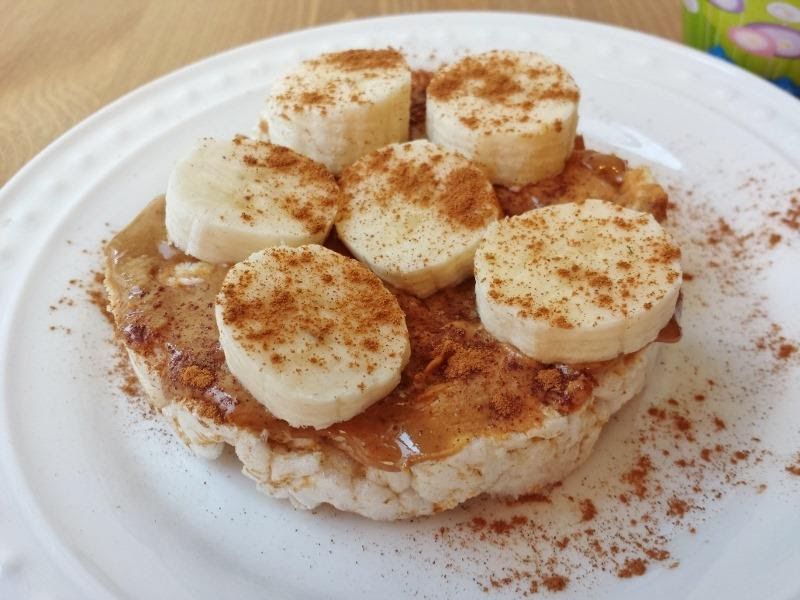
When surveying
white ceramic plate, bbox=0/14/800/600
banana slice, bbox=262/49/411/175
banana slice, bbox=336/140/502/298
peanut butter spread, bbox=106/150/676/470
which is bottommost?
white ceramic plate, bbox=0/14/800/600

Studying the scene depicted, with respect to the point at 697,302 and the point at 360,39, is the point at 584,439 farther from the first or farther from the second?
the point at 360,39

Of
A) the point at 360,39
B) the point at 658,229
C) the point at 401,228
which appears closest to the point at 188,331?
the point at 401,228

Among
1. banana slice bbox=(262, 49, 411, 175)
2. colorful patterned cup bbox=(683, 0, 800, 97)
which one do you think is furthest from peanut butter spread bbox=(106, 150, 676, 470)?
colorful patterned cup bbox=(683, 0, 800, 97)

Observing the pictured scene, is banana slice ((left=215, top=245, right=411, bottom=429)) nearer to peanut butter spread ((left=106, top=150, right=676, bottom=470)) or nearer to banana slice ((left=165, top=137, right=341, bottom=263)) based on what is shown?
peanut butter spread ((left=106, top=150, right=676, bottom=470))

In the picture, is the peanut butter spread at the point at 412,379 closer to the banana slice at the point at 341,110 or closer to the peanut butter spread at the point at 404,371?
the peanut butter spread at the point at 404,371

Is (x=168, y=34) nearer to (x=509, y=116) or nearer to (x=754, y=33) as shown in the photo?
(x=509, y=116)

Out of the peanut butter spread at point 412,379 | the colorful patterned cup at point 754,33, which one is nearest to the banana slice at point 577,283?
the peanut butter spread at point 412,379

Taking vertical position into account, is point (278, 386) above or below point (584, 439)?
above
